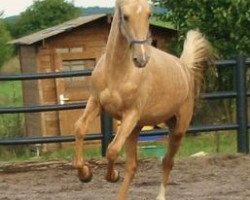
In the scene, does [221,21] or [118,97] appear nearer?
[118,97]

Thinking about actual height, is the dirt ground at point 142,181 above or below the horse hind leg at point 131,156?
below

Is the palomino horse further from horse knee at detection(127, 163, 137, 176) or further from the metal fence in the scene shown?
the metal fence

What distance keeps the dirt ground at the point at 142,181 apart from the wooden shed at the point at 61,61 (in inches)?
309

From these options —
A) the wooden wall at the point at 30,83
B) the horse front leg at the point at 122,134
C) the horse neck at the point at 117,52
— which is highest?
the horse neck at the point at 117,52

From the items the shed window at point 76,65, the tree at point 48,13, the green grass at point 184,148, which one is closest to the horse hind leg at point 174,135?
the green grass at point 184,148

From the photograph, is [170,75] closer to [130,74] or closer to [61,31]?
[130,74]

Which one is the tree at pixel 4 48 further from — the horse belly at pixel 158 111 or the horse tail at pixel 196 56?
→ the horse belly at pixel 158 111

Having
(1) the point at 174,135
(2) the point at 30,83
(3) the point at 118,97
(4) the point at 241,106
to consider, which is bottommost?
(2) the point at 30,83

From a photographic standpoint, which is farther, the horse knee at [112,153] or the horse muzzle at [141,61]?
the horse knee at [112,153]

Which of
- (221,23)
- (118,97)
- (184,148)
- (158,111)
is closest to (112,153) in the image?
(118,97)

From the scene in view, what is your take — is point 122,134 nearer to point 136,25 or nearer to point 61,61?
point 136,25

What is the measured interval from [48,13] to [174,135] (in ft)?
92.4

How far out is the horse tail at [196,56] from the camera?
679cm

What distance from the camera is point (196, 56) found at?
705cm
